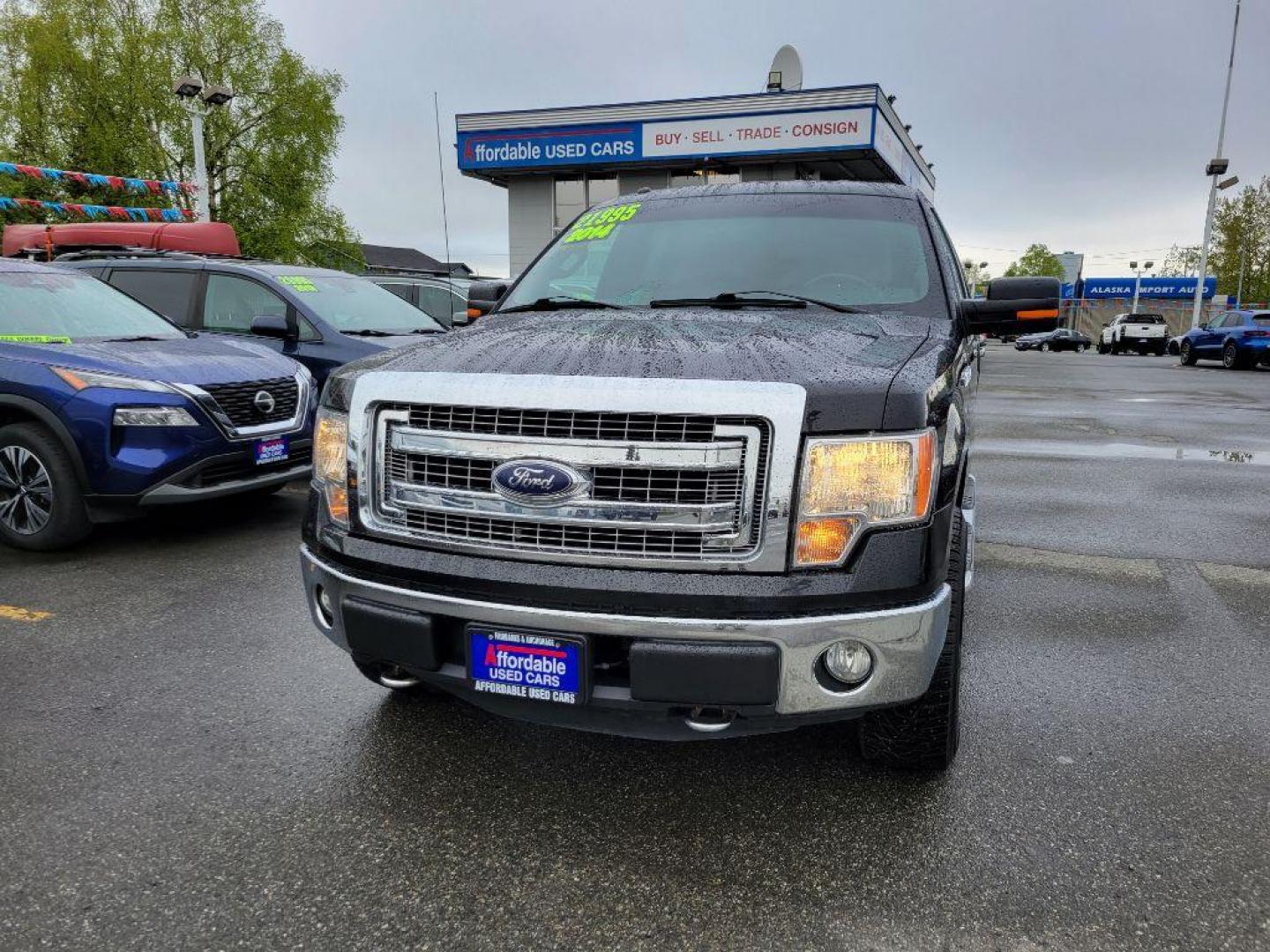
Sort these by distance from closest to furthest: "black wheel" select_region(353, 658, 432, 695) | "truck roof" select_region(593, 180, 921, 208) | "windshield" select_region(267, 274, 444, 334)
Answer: "black wheel" select_region(353, 658, 432, 695) < "truck roof" select_region(593, 180, 921, 208) < "windshield" select_region(267, 274, 444, 334)

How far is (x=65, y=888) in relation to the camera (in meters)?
2.08

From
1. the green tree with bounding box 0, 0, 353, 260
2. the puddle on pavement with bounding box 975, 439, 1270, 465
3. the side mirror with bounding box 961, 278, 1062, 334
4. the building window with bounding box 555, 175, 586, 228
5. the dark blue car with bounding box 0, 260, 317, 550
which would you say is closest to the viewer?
the side mirror with bounding box 961, 278, 1062, 334

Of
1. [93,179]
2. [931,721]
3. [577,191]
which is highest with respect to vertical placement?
[577,191]

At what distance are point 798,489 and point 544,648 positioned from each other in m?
0.72

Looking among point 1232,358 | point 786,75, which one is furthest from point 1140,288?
point 786,75

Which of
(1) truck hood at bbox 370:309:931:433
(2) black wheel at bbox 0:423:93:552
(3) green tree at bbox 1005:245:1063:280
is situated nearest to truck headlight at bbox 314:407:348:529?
(1) truck hood at bbox 370:309:931:433

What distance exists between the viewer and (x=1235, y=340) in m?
23.5

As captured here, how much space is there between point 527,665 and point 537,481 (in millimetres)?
451

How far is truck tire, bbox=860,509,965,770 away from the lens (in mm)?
2363

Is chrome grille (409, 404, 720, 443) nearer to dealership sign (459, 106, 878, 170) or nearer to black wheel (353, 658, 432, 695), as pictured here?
black wheel (353, 658, 432, 695)

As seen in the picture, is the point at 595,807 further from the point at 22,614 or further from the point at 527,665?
the point at 22,614

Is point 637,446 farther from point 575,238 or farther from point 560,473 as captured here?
point 575,238

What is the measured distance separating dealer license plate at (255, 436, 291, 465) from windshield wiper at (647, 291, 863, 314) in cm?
325

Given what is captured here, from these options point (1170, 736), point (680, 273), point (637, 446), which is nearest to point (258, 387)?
point (680, 273)
